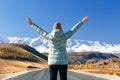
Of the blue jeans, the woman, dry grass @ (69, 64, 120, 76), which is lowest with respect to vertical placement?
the blue jeans

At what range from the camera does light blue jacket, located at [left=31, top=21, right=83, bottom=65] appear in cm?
1257

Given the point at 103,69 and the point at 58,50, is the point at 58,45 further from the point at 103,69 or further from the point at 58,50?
the point at 103,69

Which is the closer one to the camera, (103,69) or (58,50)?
(58,50)

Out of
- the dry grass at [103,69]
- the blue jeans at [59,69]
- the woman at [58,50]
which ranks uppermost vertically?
the dry grass at [103,69]

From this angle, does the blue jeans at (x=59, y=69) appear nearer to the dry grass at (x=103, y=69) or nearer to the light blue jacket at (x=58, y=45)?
the light blue jacket at (x=58, y=45)

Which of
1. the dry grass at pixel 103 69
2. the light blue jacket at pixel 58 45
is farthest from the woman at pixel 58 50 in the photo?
the dry grass at pixel 103 69

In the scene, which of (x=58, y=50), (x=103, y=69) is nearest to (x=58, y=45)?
(x=58, y=50)

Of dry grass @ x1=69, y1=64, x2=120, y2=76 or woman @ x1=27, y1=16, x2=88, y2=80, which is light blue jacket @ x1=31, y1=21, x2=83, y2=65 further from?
dry grass @ x1=69, y1=64, x2=120, y2=76

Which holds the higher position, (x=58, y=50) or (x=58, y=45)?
(x=58, y=45)

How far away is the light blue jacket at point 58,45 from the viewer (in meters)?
12.6

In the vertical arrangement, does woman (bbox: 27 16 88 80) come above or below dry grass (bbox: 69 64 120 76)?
below

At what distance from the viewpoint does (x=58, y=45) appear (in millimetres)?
12672

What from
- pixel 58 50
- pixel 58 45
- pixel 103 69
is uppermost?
pixel 103 69

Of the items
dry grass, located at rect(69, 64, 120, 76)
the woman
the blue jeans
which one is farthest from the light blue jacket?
dry grass, located at rect(69, 64, 120, 76)
